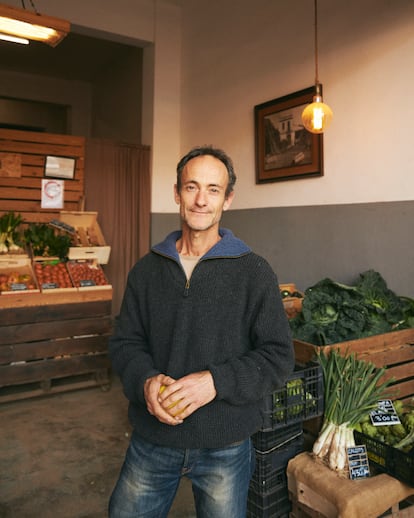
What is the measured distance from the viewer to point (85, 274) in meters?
4.27

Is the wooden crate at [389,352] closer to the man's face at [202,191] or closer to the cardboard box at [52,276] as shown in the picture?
the man's face at [202,191]

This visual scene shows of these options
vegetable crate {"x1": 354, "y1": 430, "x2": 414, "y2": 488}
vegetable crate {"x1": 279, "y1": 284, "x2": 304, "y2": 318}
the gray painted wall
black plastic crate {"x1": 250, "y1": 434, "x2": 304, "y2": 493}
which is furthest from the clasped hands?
the gray painted wall

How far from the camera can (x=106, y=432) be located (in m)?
3.33

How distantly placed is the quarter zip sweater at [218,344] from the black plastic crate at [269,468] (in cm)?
82

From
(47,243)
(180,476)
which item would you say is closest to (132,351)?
(180,476)

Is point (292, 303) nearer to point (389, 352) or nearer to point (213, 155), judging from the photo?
point (389, 352)

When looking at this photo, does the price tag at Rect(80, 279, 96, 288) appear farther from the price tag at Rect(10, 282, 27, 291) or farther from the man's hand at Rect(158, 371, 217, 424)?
the man's hand at Rect(158, 371, 217, 424)

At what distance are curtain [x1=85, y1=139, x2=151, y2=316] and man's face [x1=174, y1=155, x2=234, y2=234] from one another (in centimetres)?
402

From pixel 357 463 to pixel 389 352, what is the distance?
3.02 ft

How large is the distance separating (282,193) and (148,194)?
2.02 meters

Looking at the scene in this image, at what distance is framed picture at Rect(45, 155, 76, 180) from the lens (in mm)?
4961

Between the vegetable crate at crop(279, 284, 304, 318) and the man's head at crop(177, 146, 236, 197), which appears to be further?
the vegetable crate at crop(279, 284, 304, 318)

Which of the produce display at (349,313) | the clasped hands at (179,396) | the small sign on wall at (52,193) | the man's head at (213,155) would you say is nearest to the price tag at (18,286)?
the small sign on wall at (52,193)

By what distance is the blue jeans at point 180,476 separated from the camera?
1375 mm
